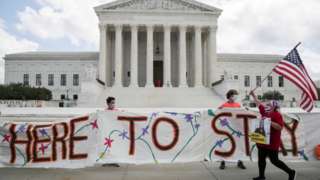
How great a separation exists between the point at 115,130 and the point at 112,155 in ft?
2.01

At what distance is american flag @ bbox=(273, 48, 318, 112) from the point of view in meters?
10.1

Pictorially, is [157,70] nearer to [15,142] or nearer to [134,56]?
[134,56]

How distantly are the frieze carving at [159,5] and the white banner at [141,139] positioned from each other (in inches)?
1914

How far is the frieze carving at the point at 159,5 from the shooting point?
2276 inches

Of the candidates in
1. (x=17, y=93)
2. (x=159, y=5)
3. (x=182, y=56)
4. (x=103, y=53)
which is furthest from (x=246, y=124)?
(x=17, y=93)

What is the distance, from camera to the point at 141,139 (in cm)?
1029

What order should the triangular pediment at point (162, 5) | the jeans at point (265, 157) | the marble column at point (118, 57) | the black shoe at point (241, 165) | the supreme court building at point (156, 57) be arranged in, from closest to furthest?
the jeans at point (265, 157)
the black shoe at point (241, 165)
the supreme court building at point (156, 57)
the marble column at point (118, 57)
the triangular pediment at point (162, 5)

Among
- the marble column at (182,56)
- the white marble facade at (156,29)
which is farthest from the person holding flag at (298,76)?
the marble column at (182,56)

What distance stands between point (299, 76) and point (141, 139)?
407 centimetres

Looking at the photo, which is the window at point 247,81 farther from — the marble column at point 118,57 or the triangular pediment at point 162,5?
the marble column at point 118,57

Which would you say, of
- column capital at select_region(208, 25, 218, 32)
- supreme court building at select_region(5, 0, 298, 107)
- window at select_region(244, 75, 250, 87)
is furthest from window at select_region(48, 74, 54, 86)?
window at select_region(244, 75, 250, 87)

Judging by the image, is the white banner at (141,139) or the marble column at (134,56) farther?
the marble column at (134,56)

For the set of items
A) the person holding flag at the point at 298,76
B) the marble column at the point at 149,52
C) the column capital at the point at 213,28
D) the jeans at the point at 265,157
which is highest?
the column capital at the point at 213,28

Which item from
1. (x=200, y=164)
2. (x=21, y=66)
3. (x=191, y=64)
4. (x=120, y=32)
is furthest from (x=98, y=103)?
(x=21, y=66)
